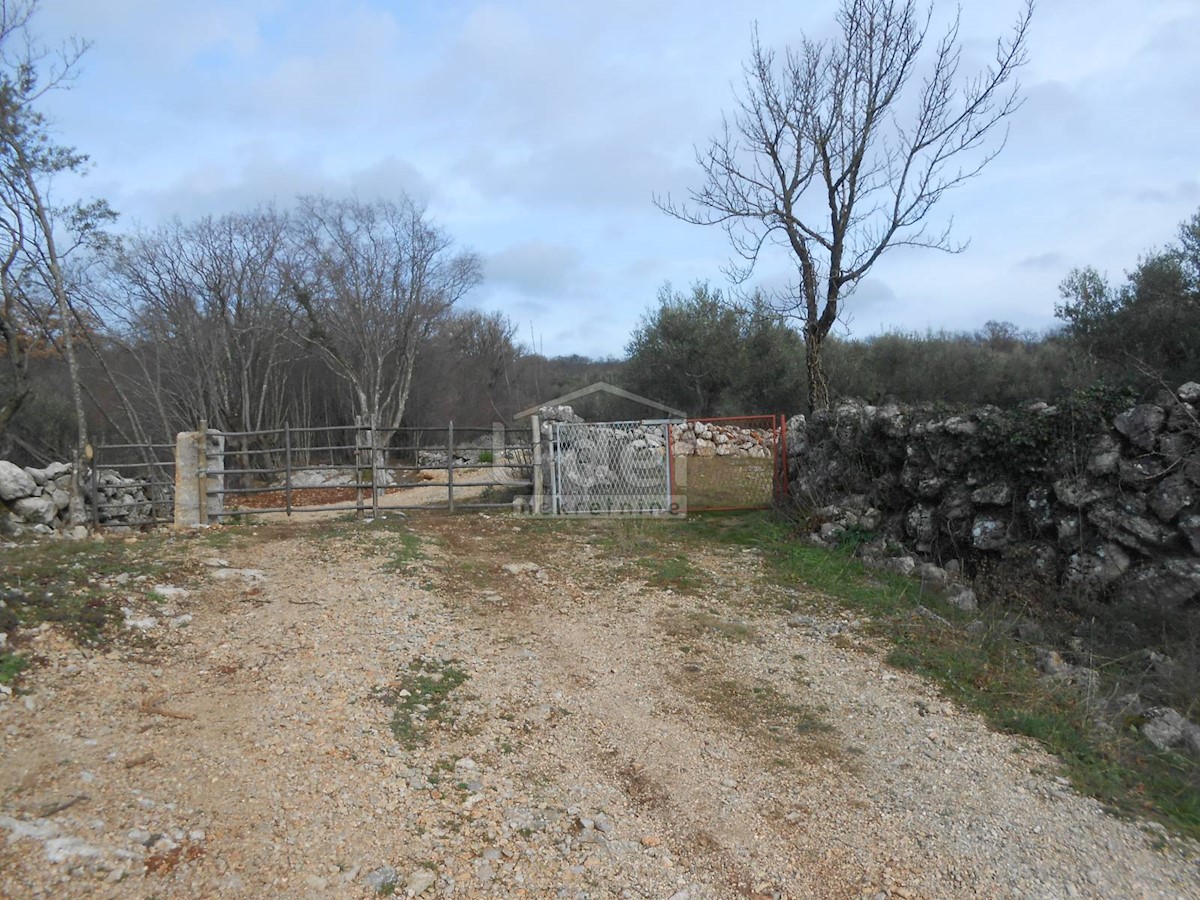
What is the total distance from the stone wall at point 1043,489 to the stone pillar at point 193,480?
8.61 m

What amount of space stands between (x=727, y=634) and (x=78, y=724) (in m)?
4.58

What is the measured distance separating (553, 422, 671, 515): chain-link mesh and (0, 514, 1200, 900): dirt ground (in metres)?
5.47

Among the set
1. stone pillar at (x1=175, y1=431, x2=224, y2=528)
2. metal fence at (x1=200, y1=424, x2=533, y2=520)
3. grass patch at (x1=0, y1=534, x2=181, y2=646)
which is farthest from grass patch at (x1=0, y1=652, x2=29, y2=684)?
stone pillar at (x1=175, y1=431, x2=224, y2=528)

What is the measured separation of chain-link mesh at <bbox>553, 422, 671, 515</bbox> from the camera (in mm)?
12328

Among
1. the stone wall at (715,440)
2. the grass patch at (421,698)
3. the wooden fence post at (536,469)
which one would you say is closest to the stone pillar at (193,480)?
the wooden fence post at (536,469)

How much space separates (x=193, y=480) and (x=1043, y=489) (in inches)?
429

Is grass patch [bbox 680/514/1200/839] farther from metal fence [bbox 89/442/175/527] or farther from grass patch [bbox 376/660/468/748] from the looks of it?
metal fence [bbox 89/442/175/527]

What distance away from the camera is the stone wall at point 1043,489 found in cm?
666

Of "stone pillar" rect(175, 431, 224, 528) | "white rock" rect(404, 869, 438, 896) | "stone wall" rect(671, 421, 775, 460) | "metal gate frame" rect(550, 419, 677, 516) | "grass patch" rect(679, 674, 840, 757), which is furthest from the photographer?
"stone wall" rect(671, 421, 775, 460)

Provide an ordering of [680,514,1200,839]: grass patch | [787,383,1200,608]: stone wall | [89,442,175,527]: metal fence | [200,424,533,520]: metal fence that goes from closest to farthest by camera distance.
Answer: [680,514,1200,839]: grass patch → [787,383,1200,608]: stone wall → [200,424,533,520]: metal fence → [89,442,175,527]: metal fence

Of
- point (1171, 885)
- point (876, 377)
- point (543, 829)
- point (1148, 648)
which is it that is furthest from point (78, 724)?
point (876, 377)

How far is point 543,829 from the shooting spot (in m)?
3.67

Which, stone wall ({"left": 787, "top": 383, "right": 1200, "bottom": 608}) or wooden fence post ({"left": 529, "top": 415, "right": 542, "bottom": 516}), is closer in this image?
stone wall ({"left": 787, "top": 383, "right": 1200, "bottom": 608})

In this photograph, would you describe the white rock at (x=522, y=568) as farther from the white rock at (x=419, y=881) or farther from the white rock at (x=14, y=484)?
the white rock at (x=14, y=484)
